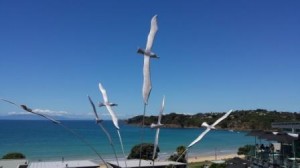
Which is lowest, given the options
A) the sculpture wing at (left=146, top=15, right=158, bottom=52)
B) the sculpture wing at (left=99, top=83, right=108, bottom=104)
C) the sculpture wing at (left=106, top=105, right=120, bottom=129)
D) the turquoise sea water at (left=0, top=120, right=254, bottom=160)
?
the turquoise sea water at (left=0, top=120, right=254, bottom=160)

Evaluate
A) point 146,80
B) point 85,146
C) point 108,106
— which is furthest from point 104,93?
point 85,146

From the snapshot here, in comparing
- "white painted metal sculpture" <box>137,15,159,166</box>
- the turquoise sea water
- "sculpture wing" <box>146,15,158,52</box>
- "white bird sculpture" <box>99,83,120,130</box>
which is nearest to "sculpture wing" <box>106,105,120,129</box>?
"white bird sculpture" <box>99,83,120,130</box>

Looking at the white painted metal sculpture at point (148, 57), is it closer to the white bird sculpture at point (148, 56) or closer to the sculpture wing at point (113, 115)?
the white bird sculpture at point (148, 56)

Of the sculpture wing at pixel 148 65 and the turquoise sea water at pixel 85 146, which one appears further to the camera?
the turquoise sea water at pixel 85 146

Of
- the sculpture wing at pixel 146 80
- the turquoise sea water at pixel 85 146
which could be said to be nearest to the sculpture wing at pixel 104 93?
the sculpture wing at pixel 146 80

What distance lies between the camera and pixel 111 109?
6.60m

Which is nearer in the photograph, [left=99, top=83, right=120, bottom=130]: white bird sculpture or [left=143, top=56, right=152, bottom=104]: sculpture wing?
[left=143, top=56, right=152, bottom=104]: sculpture wing

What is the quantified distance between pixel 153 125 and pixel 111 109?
133cm

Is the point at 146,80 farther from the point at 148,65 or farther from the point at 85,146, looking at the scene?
the point at 85,146

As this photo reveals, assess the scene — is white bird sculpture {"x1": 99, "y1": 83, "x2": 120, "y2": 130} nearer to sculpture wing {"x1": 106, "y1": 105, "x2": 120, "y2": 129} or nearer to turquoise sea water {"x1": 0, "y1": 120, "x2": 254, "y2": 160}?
sculpture wing {"x1": 106, "y1": 105, "x2": 120, "y2": 129}

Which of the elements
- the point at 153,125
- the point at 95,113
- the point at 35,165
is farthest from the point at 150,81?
the point at 35,165

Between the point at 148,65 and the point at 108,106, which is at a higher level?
the point at 148,65

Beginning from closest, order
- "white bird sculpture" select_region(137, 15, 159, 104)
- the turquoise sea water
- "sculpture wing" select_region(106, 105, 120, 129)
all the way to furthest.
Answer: "white bird sculpture" select_region(137, 15, 159, 104)
"sculpture wing" select_region(106, 105, 120, 129)
the turquoise sea water

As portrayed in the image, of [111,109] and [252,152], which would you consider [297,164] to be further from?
[111,109]
